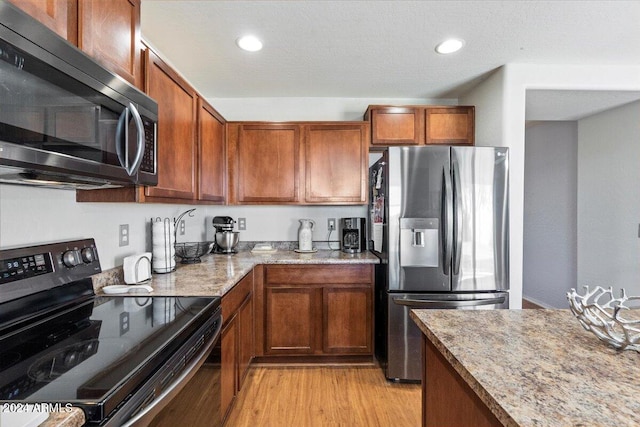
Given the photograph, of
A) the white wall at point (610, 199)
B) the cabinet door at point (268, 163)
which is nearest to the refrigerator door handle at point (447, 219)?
the cabinet door at point (268, 163)

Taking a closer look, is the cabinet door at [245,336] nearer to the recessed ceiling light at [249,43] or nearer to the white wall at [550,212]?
the recessed ceiling light at [249,43]

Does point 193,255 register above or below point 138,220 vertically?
below

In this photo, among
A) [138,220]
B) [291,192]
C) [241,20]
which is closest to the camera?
[241,20]

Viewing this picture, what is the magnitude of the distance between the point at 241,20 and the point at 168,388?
6.28 feet

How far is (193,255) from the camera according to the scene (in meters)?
2.28

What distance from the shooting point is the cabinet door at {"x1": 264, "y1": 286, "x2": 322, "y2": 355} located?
2.45m

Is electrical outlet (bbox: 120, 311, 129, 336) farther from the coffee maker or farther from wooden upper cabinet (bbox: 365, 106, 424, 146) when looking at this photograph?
wooden upper cabinet (bbox: 365, 106, 424, 146)

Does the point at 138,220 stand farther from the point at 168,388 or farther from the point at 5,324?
the point at 168,388

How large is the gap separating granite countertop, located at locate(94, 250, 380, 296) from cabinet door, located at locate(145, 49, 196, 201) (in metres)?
0.48

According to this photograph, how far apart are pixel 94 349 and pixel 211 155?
1.73m

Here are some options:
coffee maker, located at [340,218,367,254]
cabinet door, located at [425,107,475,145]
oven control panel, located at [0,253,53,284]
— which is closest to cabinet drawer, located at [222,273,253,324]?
oven control panel, located at [0,253,53,284]

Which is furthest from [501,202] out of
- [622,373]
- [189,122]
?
[189,122]

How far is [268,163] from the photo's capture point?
9.06 ft

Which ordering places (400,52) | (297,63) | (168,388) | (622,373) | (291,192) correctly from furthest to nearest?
(291,192)
(297,63)
(400,52)
(168,388)
(622,373)
